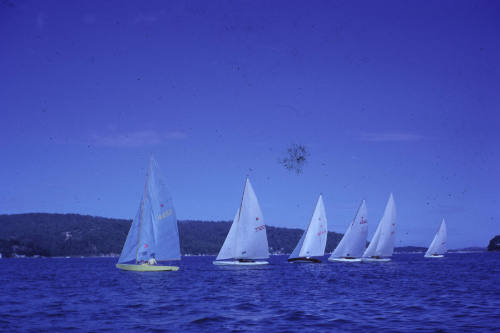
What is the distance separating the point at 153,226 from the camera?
62875 millimetres

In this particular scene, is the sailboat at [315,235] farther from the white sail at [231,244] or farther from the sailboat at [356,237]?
the white sail at [231,244]

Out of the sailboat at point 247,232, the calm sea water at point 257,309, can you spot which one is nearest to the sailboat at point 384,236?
the sailboat at point 247,232

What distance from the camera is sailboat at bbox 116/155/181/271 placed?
205ft

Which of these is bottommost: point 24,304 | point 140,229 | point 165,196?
point 24,304

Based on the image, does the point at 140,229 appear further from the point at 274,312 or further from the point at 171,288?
the point at 274,312

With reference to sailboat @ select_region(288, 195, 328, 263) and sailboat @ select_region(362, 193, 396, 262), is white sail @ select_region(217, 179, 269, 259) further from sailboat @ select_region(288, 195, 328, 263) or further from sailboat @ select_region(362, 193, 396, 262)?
sailboat @ select_region(362, 193, 396, 262)

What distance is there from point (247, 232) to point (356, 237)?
3017 centimetres

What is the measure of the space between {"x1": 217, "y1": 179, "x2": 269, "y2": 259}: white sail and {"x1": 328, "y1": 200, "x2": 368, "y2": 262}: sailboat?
24800mm

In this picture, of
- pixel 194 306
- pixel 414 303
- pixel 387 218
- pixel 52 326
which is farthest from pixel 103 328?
pixel 387 218

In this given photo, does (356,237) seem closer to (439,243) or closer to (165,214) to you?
(165,214)

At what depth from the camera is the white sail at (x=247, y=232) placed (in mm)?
75938

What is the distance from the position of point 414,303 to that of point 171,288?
22037mm

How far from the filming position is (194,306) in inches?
1261

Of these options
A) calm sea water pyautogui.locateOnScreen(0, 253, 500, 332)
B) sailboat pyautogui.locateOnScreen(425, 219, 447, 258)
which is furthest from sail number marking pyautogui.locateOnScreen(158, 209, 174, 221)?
sailboat pyautogui.locateOnScreen(425, 219, 447, 258)
